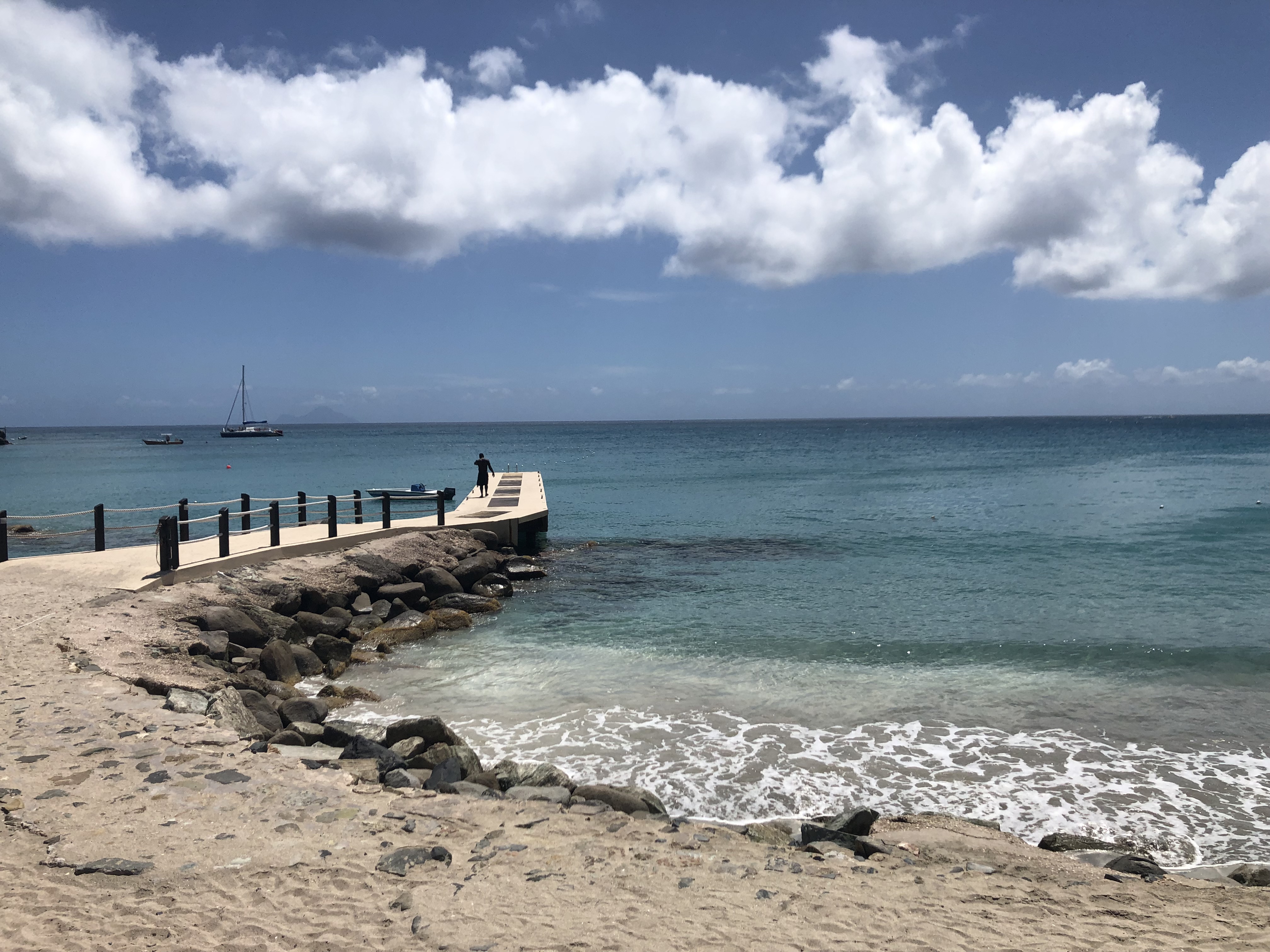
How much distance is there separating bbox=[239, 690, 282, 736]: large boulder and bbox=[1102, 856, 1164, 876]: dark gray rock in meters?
8.66

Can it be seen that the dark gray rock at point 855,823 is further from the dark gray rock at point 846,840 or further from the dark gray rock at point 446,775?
the dark gray rock at point 446,775

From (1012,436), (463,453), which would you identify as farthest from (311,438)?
(1012,436)

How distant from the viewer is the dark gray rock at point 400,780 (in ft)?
24.5

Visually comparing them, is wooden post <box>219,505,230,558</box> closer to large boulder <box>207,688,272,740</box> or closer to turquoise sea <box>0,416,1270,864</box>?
turquoise sea <box>0,416,1270,864</box>

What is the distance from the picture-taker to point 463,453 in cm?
11019

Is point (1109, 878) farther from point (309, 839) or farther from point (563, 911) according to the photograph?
point (309, 839)

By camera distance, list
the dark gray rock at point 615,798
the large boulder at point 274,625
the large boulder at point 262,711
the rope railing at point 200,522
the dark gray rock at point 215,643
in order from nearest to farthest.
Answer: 1. the dark gray rock at point 615,798
2. the large boulder at point 262,711
3. the dark gray rock at point 215,643
4. the large boulder at point 274,625
5. the rope railing at point 200,522

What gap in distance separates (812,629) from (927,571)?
25.1 feet

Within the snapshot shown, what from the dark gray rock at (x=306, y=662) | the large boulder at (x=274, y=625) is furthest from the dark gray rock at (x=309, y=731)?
the large boulder at (x=274, y=625)

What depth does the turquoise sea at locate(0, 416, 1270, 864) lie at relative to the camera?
9.00 meters

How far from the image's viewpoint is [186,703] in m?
9.03

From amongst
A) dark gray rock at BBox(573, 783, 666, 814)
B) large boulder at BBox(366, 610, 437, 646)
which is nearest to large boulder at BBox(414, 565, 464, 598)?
large boulder at BBox(366, 610, 437, 646)

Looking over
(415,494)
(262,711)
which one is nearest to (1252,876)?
(262,711)

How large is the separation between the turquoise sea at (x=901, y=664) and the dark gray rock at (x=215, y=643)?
2.37m
